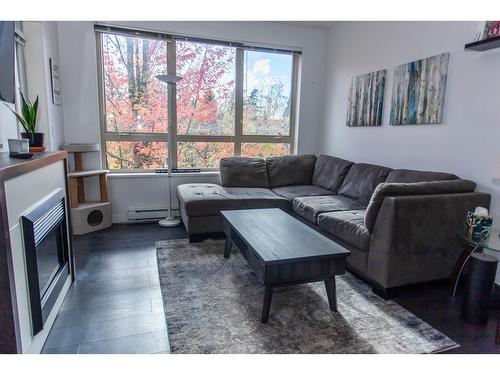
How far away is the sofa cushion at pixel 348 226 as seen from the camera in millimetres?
2258

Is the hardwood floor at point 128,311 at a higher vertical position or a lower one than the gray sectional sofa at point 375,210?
lower

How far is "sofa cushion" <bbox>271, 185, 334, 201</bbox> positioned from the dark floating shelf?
72.1 inches

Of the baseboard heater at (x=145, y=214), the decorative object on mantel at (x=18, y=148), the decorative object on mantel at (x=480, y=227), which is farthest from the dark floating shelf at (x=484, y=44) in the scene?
the baseboard heater at (x=145, y=214)

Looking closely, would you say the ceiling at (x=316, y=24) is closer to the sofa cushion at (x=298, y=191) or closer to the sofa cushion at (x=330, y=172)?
the sofa cushion at (x=330, y=172)

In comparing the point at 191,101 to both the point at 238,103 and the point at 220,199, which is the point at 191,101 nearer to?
the point at 238,103

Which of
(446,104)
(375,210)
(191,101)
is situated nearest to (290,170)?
(191,101)

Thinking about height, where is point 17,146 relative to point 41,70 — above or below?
below

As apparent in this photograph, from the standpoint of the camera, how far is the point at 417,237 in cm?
211

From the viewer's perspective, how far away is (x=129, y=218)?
12.3ft

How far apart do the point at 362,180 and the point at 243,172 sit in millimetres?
1403

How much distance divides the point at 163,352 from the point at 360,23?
12.7 ft

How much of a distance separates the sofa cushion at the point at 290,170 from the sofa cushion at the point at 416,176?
4.11 ft

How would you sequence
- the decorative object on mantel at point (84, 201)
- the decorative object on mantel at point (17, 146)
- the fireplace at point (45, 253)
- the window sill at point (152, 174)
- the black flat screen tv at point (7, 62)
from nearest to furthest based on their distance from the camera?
the fireplace at point (45, 253) < the decorative object on mantel at point (17, 146) < the black flat screen tv at point (7, 62) < the decorative object on mantel at point (84, 201) < the window sill at point (152, 174)

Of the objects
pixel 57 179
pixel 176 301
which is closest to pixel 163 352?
pixel 176 301
